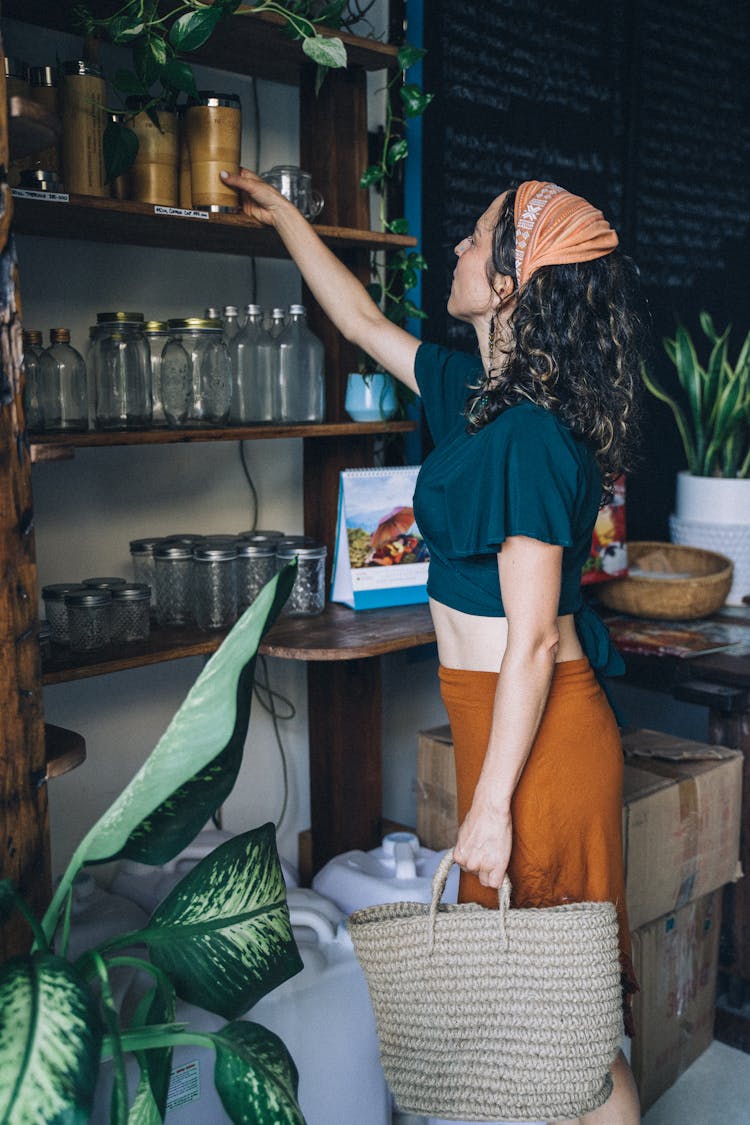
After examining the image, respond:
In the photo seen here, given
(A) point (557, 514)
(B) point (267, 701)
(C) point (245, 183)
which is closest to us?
(A) point (557, 514)

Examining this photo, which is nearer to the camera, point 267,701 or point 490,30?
point 267,701

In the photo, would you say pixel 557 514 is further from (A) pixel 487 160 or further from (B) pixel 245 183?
(A) pixel 487 160

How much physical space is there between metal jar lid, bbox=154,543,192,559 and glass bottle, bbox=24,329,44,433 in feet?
1.20

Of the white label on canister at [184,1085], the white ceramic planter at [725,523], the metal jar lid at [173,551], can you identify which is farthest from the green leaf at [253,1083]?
the white ceramic planter at [725,523]

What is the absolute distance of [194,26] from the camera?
1.77 meters

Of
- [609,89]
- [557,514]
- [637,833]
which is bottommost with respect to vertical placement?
[637,833]

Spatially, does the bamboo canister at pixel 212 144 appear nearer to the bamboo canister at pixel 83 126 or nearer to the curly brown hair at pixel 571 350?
the bamboo canister at pixel 83 126

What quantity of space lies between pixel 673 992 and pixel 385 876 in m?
0.73

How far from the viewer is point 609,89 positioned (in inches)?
128

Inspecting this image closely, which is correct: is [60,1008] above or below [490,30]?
below

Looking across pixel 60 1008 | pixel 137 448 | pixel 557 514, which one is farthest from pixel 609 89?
pixel 60 1008

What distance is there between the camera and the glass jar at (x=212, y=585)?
6.90 feet

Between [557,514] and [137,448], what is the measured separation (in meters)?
1.07

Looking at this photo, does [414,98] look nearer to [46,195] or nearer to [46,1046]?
[46,195]
